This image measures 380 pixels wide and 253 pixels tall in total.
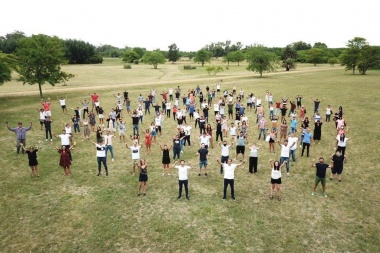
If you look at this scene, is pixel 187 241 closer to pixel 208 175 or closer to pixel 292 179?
pixel 208 175

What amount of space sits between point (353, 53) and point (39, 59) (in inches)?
2674

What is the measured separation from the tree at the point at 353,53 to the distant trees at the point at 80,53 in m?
79.2

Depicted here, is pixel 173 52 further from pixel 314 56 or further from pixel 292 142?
pixel 292 142

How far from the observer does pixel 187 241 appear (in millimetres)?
9492

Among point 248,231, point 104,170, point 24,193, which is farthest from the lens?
point 104,170

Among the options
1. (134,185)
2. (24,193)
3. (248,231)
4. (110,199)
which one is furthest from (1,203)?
(248,231)

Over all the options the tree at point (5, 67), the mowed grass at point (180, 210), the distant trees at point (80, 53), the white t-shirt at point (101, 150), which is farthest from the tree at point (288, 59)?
the white t-shirt at point (101, 150)

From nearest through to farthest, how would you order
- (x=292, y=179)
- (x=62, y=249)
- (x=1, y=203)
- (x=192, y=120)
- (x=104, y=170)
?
(x=62, y=249) < (x=1, y=203) < (x=292, y=179) < (x=104, y=170) < (x=192, y=120)

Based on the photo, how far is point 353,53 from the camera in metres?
68.2

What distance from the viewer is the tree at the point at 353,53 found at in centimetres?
6806

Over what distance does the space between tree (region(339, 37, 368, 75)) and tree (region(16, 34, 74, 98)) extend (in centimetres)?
6463

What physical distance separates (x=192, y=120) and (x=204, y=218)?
15361 mm

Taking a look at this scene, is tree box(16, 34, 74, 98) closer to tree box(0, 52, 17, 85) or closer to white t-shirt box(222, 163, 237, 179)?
tree box(0, 52, 17, 85)

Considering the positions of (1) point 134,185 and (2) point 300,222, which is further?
(1) point 134,185
